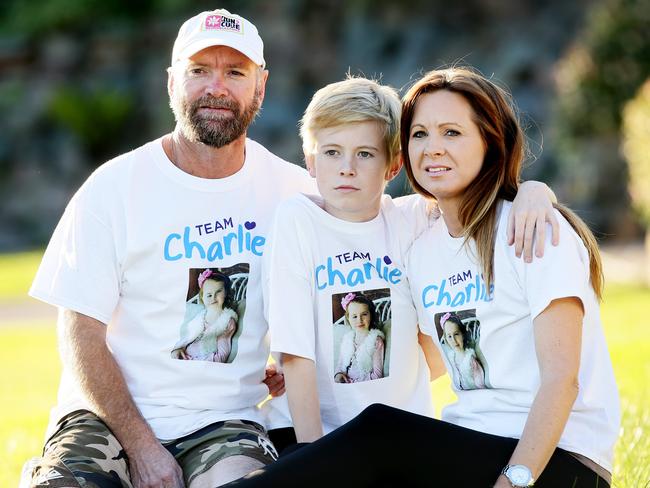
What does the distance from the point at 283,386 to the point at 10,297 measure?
1435cm

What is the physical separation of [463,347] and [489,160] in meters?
0.64

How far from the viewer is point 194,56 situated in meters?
3.94

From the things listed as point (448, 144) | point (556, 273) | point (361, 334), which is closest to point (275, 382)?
point (361, 334)

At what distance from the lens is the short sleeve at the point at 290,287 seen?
11.3 ft

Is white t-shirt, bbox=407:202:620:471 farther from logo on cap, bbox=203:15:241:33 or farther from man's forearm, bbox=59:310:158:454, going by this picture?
logo on cap, bbox=203:15:241:33

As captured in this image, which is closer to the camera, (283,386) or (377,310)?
(377,310)

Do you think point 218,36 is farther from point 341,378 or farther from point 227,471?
point 227,471

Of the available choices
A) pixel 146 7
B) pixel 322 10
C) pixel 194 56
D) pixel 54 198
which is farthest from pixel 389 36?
pixel 194 56

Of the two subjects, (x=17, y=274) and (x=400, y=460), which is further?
(x=17, y=274)

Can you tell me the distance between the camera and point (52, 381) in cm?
1027

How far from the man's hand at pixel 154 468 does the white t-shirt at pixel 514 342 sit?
96cm

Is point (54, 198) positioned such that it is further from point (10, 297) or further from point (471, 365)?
point (471, 365)

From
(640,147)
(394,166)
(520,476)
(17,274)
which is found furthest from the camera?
(17,274)

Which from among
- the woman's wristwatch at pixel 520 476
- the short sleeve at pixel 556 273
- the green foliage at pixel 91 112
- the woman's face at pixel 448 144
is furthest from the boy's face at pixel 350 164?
the green foliage at pixel 91 112
